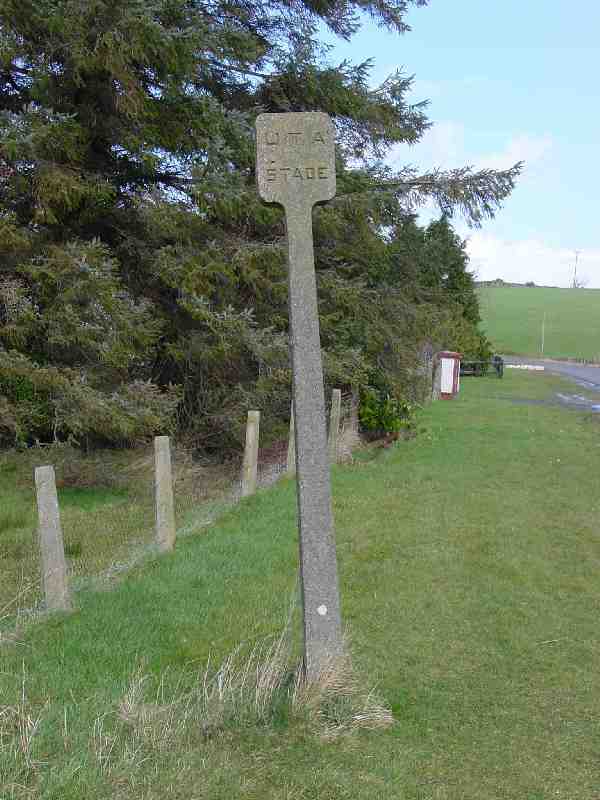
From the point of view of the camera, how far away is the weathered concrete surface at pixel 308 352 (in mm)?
4238

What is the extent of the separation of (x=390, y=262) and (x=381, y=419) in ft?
12.5

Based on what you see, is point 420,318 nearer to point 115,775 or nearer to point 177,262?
point 177,262

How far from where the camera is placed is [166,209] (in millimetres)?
12750

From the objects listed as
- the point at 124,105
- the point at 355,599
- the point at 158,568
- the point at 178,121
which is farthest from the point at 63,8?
the point at 355,599

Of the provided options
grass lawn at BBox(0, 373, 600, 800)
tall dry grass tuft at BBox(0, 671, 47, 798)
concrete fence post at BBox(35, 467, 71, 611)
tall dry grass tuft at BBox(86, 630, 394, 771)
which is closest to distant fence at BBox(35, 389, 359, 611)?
concrete fence post at BBox(35, 467, 71, 611)

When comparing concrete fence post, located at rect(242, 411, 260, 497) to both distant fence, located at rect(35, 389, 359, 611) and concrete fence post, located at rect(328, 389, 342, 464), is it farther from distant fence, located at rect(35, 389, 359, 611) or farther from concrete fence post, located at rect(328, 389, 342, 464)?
concrete fence post, located at rect(328, 389, 342, 464)

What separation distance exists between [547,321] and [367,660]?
90.8 m

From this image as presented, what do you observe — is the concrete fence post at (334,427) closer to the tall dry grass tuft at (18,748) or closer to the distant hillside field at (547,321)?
the tall dry grass tuft at (18,748)

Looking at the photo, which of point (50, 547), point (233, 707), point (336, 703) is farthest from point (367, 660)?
point (50, 547)

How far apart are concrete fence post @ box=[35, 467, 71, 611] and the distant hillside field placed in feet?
183

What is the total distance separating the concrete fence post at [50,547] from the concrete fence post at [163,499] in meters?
1.61

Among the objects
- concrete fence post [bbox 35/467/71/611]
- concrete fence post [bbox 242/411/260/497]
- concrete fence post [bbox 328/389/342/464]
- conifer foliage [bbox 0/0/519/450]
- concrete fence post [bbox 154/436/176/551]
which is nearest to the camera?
concrete fence post [bbox 35/467/71/611]

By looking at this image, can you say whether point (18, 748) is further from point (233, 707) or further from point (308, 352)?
point (308, 352)

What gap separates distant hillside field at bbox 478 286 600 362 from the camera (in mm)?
76000
